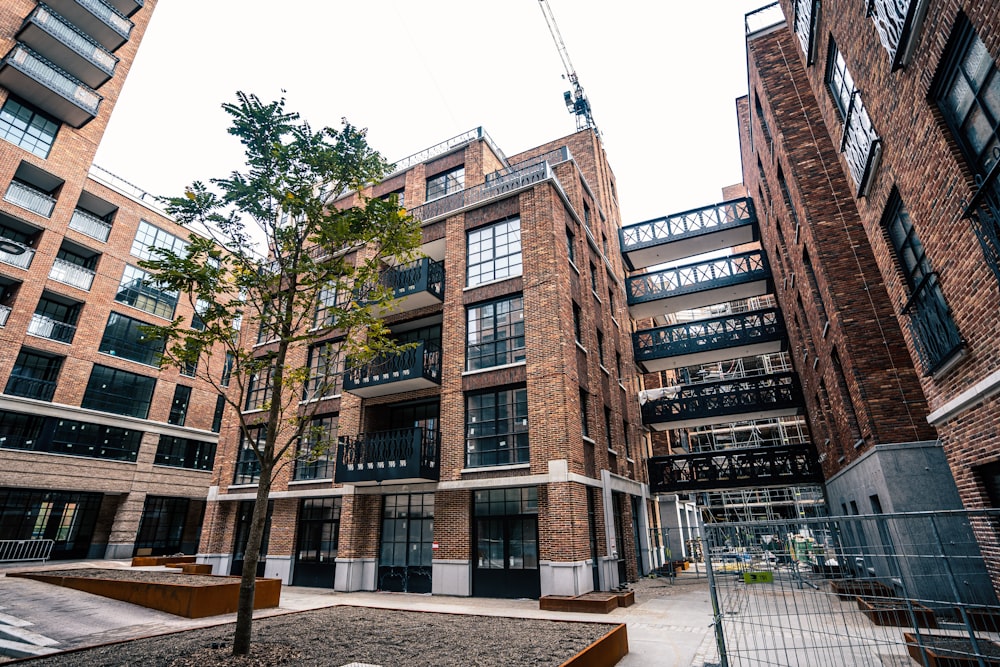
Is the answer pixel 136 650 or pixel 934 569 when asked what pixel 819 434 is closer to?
pixel 934 569

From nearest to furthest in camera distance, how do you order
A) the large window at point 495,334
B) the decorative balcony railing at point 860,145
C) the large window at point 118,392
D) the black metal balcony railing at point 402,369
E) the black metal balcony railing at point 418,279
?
1. the decorative balcony railing at point 860,145
2. the large window at point 495,334
3. the black metal balcony railing at point 402,369
4. the black metal balcony railing at point 418,279
5. the large window at point 118,392

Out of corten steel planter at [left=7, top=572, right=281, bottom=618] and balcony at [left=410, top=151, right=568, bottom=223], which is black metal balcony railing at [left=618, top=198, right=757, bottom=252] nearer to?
balcony at [left=410, top=151, right=568, bottom=223]

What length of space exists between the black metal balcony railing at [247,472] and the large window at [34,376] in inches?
431

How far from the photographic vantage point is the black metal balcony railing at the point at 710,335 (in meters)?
24.1

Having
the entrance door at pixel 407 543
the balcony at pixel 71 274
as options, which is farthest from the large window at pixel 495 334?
the balcony at pixel 71 274

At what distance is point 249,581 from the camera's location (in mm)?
7965

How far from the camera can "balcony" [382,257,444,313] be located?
1794cm

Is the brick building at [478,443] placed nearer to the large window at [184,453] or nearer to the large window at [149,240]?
the large window at [184,453]

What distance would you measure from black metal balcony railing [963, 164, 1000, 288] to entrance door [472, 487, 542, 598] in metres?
11.8

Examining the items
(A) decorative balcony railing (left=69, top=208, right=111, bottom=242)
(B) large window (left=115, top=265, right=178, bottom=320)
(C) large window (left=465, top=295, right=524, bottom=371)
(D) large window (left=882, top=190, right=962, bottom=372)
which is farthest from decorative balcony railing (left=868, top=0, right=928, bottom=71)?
(A) decorative balcony railing (left=69, top=208, right=111, bottom=242)

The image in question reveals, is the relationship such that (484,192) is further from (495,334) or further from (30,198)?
(30,198)

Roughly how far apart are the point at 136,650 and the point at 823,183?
18833 millimetres

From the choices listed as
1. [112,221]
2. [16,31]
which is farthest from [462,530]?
[16,31]

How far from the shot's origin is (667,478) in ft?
79.0
